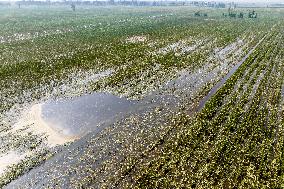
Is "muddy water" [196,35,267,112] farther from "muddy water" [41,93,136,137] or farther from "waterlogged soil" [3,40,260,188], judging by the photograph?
"muddy water" [41,93,136,137]

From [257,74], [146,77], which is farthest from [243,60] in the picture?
[146,77]

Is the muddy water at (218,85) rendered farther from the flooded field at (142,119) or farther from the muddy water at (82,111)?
the muddy water at (82,111)

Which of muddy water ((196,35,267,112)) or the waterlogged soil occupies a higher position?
muddy water ((196,35,267,112))

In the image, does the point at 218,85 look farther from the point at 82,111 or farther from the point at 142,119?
the point at 82,111

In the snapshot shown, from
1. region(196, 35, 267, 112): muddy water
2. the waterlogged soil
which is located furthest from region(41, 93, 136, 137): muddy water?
region(196, 35, 267, 112): muddy water

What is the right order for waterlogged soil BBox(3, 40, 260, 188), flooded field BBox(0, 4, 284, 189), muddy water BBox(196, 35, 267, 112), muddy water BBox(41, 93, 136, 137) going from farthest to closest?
1. muddy water BBox(196, 35, 267, 112)
2. muddy water BBox(41, 93, 136, 137)
3. waterlogged soil BBox(3, 40, 260, 188)
4. flooded field BBox(0, 4, 284, 189)

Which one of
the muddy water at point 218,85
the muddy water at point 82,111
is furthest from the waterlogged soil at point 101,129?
the muddy water at point 218,85

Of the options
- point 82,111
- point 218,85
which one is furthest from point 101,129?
point 218,85

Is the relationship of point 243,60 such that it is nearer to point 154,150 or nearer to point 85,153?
point 154,150
